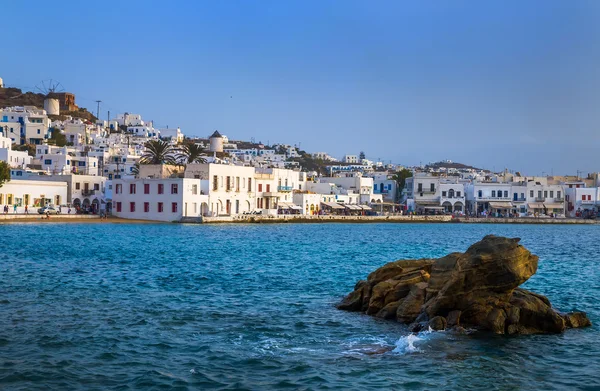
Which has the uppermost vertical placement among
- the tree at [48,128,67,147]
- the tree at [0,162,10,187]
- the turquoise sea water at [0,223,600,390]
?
the tree at [48,128,67,147]

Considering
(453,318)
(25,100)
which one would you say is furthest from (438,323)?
(25,100)

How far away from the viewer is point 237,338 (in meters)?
15.6

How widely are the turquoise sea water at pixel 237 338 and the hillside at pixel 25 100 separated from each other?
152 metres

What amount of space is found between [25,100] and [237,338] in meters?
175

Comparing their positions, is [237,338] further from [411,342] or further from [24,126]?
[24,126]

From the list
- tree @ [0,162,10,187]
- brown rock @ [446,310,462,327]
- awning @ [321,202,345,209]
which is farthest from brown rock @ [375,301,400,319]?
awning @ [321,202,345,209]

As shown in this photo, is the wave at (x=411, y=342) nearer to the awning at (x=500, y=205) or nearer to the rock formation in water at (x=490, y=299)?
the rock formation in water at (x=490, y=299)

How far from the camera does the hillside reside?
559 ft

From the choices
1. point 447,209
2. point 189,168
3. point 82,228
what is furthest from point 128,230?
point 447,209

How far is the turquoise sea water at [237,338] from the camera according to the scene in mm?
12453

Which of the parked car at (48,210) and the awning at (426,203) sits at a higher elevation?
the awning at (426,203)

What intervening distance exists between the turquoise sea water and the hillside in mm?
151909

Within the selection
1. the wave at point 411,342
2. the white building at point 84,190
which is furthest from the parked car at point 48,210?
the wave at point 411,342

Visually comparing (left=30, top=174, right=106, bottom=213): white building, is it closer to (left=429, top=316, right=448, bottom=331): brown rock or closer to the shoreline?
the shoreline
